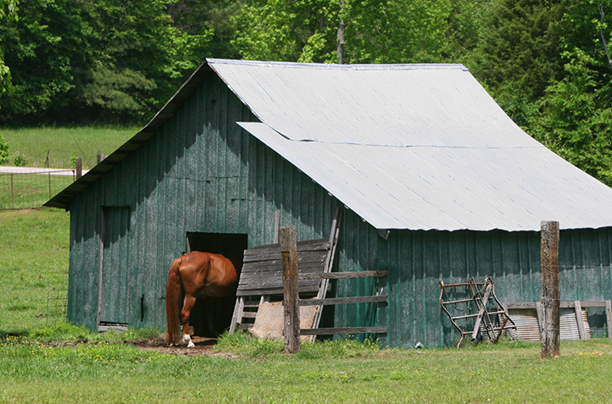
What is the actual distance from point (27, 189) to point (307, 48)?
54.1ft

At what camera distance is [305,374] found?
464 inches

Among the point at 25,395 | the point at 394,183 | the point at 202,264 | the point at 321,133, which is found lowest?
the point at 25,395

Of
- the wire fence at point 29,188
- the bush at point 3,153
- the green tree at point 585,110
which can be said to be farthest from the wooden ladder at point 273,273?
the bush at point 3,153

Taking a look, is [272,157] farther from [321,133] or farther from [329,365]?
[329,365]

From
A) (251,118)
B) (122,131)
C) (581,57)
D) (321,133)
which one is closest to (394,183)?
Answer: (321,133)

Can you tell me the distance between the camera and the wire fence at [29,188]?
36.5 meters

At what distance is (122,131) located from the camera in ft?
207

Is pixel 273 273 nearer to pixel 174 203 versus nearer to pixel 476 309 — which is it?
pixel 174 203

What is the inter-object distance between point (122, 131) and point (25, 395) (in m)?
54.9

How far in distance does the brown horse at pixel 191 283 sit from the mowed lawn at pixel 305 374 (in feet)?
4.70

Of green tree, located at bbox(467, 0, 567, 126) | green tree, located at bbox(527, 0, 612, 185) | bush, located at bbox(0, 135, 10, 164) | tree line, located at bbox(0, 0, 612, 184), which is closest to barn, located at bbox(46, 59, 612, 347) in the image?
tree line, located at bbox(0, 0, 612, 184)

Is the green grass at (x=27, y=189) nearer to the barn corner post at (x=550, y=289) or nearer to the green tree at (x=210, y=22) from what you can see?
the barn corner post at (x=550, y=289)

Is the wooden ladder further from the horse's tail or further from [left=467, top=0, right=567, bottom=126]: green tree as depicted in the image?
[left=467, top=0, right=567, bottom=126]: green tree

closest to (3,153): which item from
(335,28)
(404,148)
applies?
(335,28)
